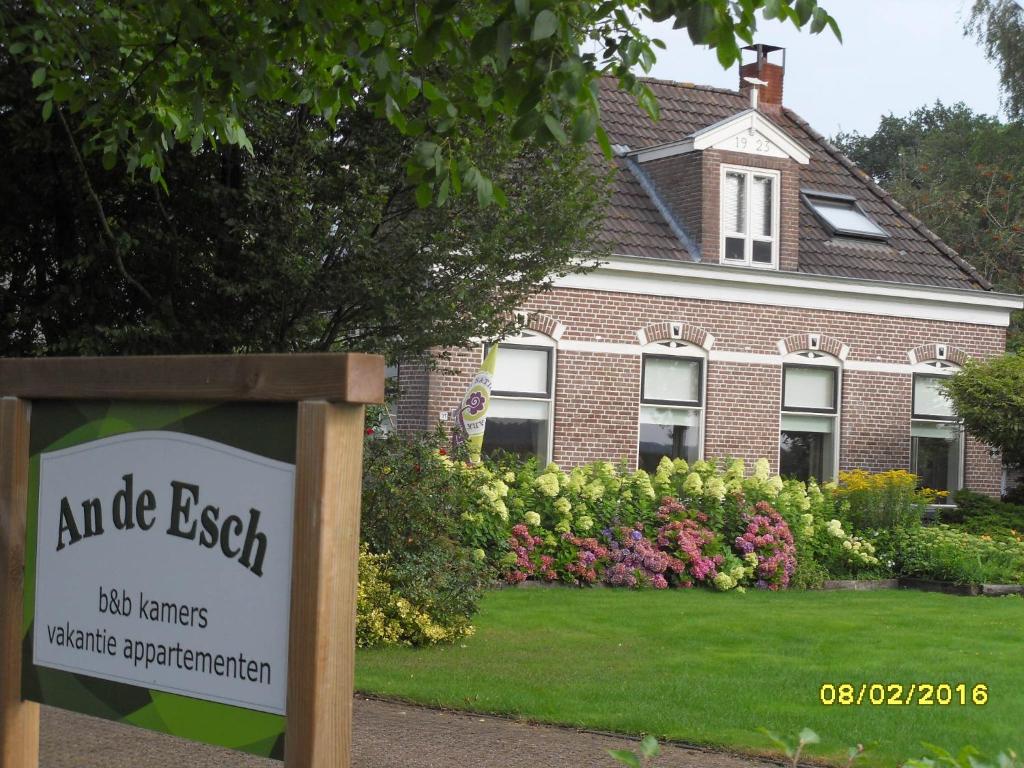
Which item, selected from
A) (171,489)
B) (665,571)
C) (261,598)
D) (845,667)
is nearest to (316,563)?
(261,598)

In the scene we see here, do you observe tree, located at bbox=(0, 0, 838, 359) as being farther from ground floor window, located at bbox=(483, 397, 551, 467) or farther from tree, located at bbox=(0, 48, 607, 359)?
ground floor window, located at bbox=(483, 397, 551, 467)

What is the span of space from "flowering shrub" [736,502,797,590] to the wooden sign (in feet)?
41.7

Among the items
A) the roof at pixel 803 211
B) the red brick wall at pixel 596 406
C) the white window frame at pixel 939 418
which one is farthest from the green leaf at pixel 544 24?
the white window frame at pixel 939 418

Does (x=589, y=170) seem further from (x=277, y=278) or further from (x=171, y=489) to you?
(x=171, y=489)

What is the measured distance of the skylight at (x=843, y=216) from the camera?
2347 cm

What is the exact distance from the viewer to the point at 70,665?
4148 mm

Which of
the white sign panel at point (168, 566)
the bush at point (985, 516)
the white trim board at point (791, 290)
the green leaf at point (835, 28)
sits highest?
the white trim board at point (791, 290)

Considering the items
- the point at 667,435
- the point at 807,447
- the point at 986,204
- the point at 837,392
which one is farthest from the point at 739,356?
the point at 986,204

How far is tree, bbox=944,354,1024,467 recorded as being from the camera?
69.6 ft

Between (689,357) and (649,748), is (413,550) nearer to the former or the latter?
(649,748)

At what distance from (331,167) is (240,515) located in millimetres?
7132

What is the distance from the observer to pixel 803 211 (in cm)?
2367

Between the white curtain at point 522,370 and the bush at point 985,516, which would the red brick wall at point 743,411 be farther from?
the bush at point 985,516
